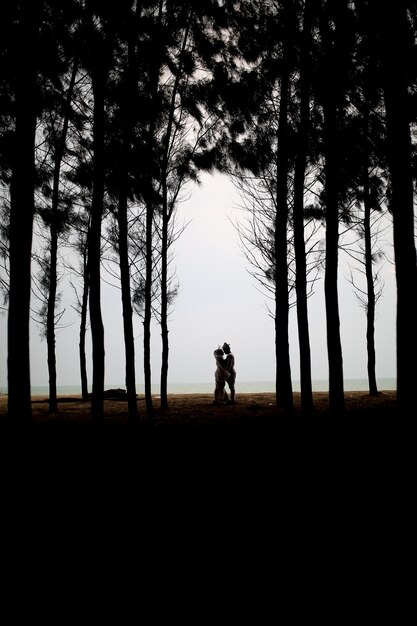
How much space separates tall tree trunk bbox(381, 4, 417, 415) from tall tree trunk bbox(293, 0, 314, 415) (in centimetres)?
301

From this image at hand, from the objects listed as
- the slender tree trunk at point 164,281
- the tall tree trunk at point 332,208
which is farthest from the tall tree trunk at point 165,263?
the tall tree trunk at point 332,208

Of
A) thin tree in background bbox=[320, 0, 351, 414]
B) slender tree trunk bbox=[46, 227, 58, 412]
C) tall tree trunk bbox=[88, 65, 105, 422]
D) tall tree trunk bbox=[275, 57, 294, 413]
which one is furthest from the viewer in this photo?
slender tree trunk bbox=[46, 227, 58, 412]

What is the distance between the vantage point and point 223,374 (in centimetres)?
1382

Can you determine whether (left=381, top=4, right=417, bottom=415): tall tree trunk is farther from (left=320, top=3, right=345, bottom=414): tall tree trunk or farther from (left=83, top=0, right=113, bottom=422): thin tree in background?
(left=83, top=0, right=113, bottom=422): thin tree in background

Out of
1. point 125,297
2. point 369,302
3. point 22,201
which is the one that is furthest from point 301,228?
point 369,302

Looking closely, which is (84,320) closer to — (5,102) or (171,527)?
(5,102)

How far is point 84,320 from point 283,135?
34.6ft

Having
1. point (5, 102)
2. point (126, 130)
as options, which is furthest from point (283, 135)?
point (5, 102)

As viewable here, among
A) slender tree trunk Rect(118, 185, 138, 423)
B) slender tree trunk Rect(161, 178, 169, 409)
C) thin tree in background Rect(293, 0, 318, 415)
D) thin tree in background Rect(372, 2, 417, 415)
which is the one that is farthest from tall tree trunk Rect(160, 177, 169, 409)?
thin tree in background Rect(372, 2, 417, 415)

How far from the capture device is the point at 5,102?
7125 millimetres

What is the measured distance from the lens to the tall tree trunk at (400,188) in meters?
5.39

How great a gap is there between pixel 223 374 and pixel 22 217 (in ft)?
30.8

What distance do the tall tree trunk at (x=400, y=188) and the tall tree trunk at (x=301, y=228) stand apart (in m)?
3.01

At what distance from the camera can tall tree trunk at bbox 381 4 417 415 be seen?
5.39 metres
